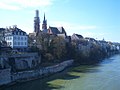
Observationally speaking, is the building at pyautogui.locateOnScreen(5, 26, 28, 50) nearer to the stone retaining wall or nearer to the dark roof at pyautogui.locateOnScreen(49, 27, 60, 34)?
the stone retaining wall

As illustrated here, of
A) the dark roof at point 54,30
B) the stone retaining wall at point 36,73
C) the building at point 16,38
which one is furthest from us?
the dark roof at point 54,30

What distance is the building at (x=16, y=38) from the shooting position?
40.6 metres

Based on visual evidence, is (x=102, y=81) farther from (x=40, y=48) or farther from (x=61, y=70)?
(x=40, y=48)

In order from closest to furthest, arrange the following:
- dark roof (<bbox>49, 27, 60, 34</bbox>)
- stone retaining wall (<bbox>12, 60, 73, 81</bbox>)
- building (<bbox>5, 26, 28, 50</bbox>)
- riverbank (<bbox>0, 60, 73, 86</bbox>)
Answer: riverbank (<bbox>0, 60, 73, 86</bbox>) < stone retaining wall (<bbox>12, 60, 73, 81</bbox>) < building (<bbox>5, 26, 28, 50</bbox>) < dark roof (<bbox>49, 27, 60, 34</bbox>)

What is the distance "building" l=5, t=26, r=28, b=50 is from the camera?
40562 millimetres

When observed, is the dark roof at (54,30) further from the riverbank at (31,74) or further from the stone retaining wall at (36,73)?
the riverbank at (31,74)

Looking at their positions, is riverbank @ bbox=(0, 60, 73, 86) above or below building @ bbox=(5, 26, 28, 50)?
below

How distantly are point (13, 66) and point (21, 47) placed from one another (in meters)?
11.4

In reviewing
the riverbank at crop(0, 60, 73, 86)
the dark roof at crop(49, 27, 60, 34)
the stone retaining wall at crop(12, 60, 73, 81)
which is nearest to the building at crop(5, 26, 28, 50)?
the stone retaining wall at crop(12, 60, 73, 81)

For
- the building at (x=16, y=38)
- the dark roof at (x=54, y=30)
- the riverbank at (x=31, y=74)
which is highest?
the dark roof at (x=54, y=30)

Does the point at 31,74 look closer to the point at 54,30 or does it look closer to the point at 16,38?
the point at 16,38

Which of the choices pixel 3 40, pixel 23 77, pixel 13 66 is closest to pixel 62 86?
pixel 23 77

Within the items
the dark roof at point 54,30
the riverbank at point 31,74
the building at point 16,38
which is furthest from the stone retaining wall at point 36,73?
the dark roof at point 54,30

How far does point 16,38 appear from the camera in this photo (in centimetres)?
4088
